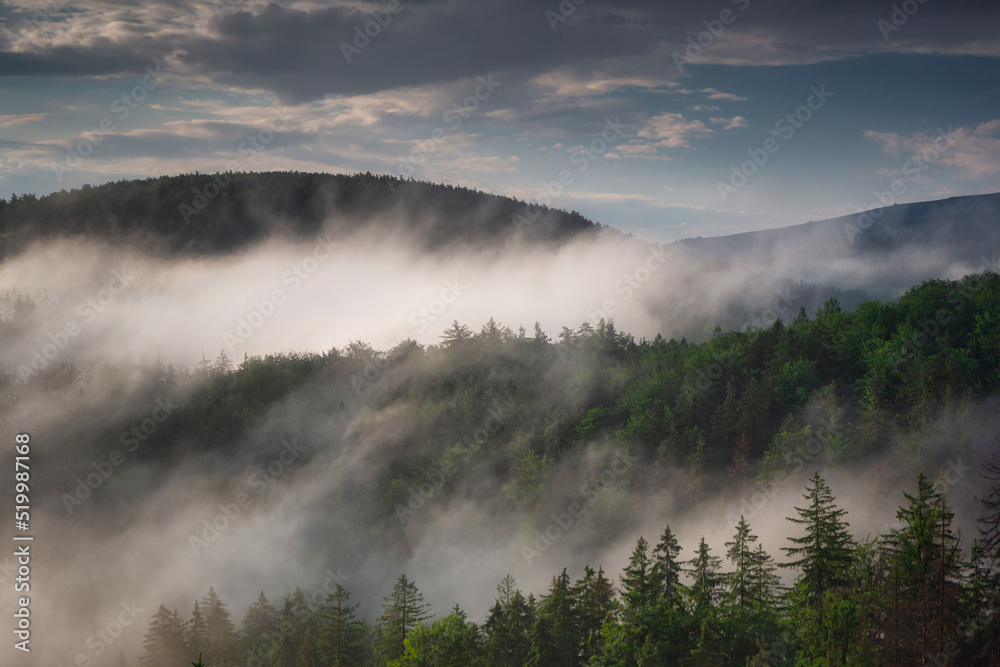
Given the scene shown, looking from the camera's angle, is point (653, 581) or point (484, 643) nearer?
point (653, 581)

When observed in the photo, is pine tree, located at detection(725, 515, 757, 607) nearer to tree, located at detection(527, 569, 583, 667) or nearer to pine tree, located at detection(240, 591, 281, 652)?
tree, located at detection(527, 569, 583, 667)

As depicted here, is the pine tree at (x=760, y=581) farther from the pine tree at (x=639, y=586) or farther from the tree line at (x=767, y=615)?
the pine tree at (x=639, y=586)

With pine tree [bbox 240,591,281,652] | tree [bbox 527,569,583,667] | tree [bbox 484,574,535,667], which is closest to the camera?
tree [bbox 527,569,583,667]

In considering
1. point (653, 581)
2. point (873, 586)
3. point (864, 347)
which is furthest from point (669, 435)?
point (873, 586)

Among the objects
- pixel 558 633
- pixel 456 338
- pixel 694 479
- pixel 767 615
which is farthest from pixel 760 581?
pixel 456 338

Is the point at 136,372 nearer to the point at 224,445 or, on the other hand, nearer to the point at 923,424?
the point at 224,445

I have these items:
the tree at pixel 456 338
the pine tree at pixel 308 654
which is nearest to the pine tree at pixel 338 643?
the pine tree at pixel 308 654

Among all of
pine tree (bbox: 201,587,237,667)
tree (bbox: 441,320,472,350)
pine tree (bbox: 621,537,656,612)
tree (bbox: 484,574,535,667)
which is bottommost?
pine tree (bbox: 201,587,237,667)

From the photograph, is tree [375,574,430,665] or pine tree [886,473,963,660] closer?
pine tree [886,473,963,660]

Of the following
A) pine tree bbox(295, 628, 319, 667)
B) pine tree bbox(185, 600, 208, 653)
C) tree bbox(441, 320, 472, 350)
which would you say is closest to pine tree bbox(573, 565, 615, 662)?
pine tree bbox(295, 628, 319, 667)
